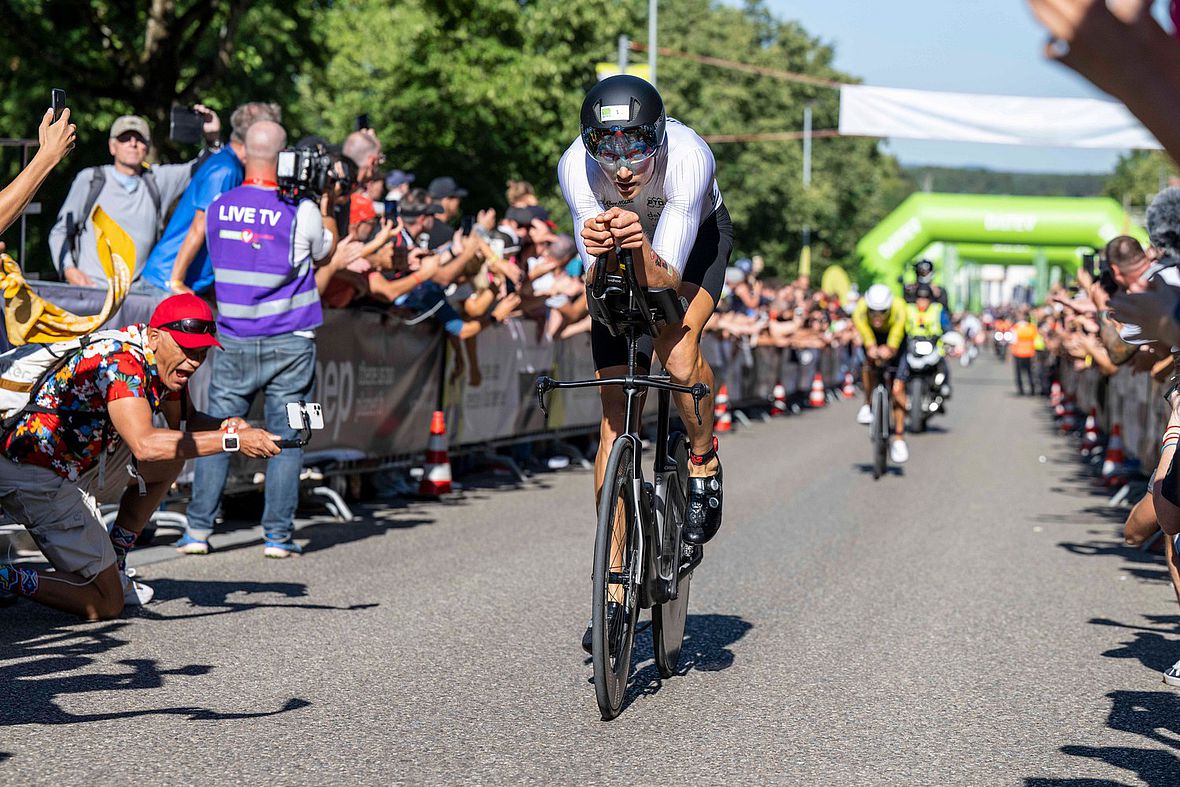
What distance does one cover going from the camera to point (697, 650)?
670cm

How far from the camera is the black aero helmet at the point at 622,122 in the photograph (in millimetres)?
5355

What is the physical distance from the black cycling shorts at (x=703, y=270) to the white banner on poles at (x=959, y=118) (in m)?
23.1

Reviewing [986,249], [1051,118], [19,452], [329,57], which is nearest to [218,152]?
[19,452]

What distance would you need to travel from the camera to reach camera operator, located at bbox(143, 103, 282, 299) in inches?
373

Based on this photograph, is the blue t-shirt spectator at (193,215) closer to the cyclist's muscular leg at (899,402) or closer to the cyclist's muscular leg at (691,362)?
the cyclist's muscular leg at (691,362)

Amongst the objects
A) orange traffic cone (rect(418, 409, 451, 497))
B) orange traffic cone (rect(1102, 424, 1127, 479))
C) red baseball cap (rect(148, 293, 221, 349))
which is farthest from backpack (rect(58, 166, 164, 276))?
orange traffic cone (rect(1102, 424, 1127, 479))

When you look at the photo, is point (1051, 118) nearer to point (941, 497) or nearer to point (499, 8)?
point (499, 8)

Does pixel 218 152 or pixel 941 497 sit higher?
pixel 218 152

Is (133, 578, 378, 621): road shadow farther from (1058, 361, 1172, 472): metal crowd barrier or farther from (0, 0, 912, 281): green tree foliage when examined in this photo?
(1058, 361, 1172, 472): metal crowd barrier

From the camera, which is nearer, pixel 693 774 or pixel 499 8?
pixel 693 774

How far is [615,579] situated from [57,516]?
8.22 feet

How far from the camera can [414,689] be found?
224 inches

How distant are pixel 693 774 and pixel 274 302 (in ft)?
16.6

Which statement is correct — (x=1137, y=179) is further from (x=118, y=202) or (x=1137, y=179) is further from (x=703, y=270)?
(x=703, y=270)
